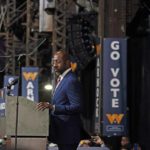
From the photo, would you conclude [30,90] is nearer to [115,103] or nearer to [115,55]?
[115,103]

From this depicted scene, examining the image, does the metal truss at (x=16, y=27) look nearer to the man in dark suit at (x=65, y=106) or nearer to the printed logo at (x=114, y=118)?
the printed logo at (x=114, y=118)

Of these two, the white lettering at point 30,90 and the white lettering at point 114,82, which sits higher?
the white lettering at point 114,82

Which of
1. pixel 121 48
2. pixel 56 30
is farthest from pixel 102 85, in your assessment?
pixel 56 30

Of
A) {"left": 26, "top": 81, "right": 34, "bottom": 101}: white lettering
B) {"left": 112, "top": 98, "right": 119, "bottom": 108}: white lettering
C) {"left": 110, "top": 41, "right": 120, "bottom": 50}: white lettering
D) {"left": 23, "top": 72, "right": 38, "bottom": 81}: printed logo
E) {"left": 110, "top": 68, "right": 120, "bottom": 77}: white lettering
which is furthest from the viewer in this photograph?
{"left": 23, "top": 72, "right": 38, "bottom": 81}: printed logo

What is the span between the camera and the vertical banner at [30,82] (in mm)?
20953

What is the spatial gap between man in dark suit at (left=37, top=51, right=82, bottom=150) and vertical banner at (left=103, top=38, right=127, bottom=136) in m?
5.43

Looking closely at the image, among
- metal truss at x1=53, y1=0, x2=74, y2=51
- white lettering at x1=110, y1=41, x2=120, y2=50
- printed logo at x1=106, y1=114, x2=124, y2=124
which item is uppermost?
metal truss at x1=53, y1=0, x2=74, y2=51

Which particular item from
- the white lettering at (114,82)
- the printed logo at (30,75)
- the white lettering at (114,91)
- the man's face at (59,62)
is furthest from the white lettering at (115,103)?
the printed logo at (30,75)

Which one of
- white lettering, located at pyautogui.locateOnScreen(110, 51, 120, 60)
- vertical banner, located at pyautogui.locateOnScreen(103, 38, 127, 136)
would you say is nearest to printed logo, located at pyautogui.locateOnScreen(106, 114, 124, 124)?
vertical banner, located at pyautogui.locateOnScreen(103, 38, 127, 136)

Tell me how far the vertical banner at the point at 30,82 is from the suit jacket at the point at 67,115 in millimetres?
13733

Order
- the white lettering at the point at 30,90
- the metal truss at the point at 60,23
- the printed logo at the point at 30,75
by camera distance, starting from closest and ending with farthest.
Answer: the metal truss at the point at 60,23 → the white lettering at the point at 30,90 → the printed logo at the point at 30,75

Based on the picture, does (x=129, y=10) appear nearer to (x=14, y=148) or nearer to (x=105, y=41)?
(x=105, y=41)

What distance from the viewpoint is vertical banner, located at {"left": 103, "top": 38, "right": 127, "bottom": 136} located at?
12.7 m

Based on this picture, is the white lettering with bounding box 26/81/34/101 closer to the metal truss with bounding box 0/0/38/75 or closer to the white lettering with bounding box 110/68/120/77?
the metal truss with bounding box 0/0/38/75
